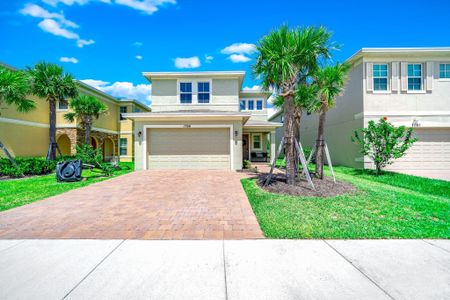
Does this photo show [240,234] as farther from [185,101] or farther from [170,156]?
[185,101]

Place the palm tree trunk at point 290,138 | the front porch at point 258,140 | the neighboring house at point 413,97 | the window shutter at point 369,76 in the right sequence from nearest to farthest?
the palm tree trunk at point 290,138
the neighboring house at point 413,97
the window shutter at point 369,76
the front porch at point 258,140

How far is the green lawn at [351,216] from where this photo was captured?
156 inches

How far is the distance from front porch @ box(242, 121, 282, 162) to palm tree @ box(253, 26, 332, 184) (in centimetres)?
875

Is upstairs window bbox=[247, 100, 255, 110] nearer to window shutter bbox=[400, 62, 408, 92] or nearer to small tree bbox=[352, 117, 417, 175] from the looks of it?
small tree bbox=[352, 117, 417, 175]

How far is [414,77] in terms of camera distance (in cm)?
1295

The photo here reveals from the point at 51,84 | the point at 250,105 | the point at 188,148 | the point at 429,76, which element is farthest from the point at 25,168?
the point at 429,76

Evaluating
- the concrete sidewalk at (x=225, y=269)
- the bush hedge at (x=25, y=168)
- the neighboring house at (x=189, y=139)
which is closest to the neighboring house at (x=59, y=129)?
the bush hedge at (x=25, y=168)

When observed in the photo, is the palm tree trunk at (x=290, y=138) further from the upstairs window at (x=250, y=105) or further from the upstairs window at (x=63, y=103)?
the upstairs window at (x=63, y=103)

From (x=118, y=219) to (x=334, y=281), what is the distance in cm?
433

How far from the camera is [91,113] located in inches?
647

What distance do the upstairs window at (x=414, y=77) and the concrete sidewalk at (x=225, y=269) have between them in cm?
1326

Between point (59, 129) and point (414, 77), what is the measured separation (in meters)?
26.2

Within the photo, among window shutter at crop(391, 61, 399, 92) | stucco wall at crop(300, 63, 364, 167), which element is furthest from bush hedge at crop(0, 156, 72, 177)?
window shutter at crop(391, 61, 399, 92)

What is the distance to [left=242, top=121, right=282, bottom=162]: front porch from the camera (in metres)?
17.0
